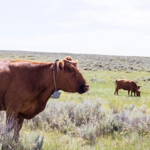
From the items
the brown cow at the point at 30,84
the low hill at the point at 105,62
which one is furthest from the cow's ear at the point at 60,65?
the low hill at the point at 105,62

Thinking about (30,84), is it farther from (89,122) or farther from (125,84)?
(125,84)

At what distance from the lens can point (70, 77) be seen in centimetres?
479

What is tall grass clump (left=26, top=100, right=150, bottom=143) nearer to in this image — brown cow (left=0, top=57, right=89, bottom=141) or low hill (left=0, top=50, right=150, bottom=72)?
brown cow (left=0, top=57, right=89, bottom=141)

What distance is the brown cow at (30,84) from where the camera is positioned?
181 inches

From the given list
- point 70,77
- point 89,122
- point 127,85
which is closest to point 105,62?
point 127,85

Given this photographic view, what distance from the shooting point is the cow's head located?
4.76m

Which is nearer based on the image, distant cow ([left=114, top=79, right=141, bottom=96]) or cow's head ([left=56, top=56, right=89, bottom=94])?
cow's head ([left=56, top=56, right=89, bottom=94])

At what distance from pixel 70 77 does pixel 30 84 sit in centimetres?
Answer: 67

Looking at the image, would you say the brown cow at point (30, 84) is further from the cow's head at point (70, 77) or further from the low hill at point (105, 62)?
the low hill at point (105, 62)

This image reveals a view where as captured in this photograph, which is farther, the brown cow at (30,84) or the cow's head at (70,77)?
the cow's head at (70,77)

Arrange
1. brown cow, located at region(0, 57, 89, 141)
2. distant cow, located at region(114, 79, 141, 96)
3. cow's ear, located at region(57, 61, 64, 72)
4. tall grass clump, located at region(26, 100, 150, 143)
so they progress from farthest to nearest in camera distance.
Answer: distant cow, located at region(114, 79, 141, 96)
tall grass clump, located at region(26, 100, 150, 143)
cow's ear, located at region(57, 61, 64, 72)
brown cow, located at region(0, 57, 89, 141)

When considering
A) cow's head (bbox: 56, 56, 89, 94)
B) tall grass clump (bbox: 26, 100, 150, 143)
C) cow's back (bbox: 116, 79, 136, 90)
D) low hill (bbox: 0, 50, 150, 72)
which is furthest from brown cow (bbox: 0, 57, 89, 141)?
low hill (bbox: 0, 50, 150, 72)

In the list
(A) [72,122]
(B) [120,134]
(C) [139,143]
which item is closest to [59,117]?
(A) [72,122]

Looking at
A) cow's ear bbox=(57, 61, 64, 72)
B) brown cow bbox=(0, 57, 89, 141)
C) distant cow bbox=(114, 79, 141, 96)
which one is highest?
cow's ear bbox=(57, 61, 64, 72)
